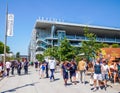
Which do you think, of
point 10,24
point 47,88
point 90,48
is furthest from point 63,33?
point 47,88

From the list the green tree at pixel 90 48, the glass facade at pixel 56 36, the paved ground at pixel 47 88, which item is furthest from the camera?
the glass facade at pixel 56 36

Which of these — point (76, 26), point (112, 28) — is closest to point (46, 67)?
point (76, 26)

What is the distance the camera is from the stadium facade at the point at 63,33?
255 feet

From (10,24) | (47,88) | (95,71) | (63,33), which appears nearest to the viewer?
(95,71)

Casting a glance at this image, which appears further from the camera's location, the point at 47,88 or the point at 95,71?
the point at 47,88

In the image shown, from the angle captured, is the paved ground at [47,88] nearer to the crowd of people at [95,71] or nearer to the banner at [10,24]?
the crowd of people at [95,71]

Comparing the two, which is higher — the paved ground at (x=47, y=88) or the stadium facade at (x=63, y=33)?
the stadium facade at (x=63, y=33)

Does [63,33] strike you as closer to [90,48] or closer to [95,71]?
[90,48]

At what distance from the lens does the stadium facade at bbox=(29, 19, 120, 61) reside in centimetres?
7781

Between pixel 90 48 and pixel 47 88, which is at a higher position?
pixel 90 48

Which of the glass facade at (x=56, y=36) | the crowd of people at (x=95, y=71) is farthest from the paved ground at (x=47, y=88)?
the glass facade at (x=56, y=36)

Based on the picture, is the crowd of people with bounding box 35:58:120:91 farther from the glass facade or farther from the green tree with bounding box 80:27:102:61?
the glass facade

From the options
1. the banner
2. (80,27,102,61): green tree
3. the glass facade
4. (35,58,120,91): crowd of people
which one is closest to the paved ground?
(35,58,120,91): crowd of people

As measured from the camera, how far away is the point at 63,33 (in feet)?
261
